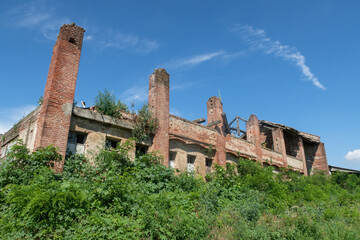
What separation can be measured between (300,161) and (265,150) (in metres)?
4.97

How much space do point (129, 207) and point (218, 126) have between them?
955 cm

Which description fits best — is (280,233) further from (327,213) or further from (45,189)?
(45,189)

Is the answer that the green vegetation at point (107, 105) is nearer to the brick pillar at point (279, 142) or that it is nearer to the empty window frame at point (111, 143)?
the empty window frame at point (111, 143)

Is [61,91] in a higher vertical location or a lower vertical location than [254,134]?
lower

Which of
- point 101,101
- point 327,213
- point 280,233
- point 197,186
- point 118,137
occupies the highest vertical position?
point 101,101

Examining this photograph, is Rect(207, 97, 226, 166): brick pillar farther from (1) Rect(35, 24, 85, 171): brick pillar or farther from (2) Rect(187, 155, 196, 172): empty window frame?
(1) Rect(35, 24, 85, 171): brick pillar

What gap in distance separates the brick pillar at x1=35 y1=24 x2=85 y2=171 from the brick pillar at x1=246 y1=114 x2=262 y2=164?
12599 mm

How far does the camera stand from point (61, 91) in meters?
10.4

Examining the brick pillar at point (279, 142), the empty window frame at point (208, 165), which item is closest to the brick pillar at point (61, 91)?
the empty window frame at point (208, 165)

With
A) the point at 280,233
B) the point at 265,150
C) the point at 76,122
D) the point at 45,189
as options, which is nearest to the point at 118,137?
the point at 76,122

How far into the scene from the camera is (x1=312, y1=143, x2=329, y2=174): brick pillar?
23.7m

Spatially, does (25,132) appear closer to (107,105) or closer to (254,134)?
(107,105)

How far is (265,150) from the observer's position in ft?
63.9

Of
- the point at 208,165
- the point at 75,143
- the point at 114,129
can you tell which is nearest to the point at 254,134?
the point at 208,165
